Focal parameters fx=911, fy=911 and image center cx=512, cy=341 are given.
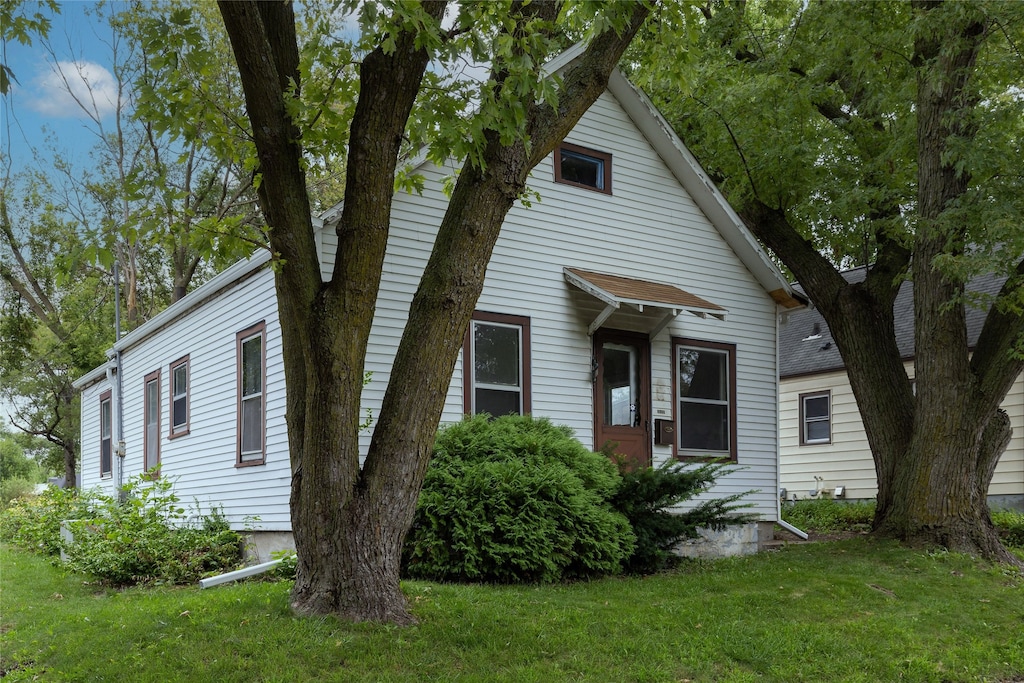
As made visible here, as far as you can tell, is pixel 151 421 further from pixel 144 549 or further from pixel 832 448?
pixel 832 448

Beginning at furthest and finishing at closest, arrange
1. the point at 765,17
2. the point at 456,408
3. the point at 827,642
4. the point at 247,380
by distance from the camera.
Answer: the point at 765,17 < the point at 247,380 < the point at 456,408 < the point at 827,642

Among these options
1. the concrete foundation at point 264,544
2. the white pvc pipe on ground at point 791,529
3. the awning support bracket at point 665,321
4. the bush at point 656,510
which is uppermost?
the awning support bracket at point 665,321

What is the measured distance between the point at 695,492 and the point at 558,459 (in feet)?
5.22

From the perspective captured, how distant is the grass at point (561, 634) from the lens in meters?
6.04

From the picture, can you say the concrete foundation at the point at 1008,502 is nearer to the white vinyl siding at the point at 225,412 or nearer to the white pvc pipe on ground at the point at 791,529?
the white pvc pipe on ground at the point at 791,529

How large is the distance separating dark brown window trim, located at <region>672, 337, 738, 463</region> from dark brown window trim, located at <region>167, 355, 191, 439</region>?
7367mm

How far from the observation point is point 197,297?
13445mm

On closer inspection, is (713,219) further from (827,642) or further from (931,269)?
(827,642)

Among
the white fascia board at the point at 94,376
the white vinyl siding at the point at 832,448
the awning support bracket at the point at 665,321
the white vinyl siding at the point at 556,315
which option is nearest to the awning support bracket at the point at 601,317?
the white vinyl siding at the point at 556,315

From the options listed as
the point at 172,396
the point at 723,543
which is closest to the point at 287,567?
the point at 723,543

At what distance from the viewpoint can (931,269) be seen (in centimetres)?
1165

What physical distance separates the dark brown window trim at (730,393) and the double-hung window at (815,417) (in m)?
8.65

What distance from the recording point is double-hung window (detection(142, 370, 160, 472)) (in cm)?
1570

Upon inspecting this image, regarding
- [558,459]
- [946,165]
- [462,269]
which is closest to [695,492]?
[558,459]
